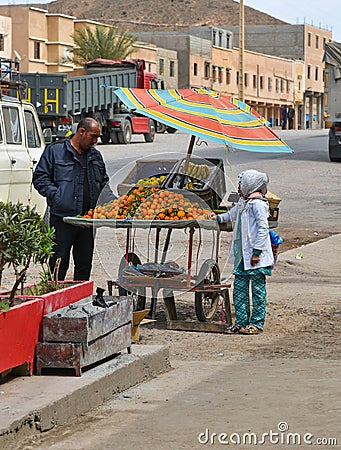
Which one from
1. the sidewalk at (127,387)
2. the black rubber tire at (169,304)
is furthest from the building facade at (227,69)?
the sidewalk at (127,387)

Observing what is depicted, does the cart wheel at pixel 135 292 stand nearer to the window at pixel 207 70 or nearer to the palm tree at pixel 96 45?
the palm tree at pixel 96 45

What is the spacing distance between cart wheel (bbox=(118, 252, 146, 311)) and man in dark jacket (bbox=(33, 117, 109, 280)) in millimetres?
675

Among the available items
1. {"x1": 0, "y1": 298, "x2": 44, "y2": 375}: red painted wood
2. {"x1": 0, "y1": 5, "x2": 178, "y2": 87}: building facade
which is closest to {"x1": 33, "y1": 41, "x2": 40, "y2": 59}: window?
{"x1": 0, "y1": 5, "x2": 178, "y2": 87}: building facade

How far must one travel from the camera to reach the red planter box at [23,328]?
6.22 m

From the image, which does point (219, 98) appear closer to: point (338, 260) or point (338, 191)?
point (338, 260)

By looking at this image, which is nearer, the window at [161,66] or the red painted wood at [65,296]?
the red painted wood at [65,296]

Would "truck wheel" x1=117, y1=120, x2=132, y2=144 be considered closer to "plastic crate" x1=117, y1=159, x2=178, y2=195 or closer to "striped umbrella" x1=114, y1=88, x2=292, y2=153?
"striped umbrella" x1=114, y1=88, x2=292, y2=153

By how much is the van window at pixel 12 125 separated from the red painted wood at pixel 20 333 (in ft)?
24.1

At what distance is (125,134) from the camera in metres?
38.2

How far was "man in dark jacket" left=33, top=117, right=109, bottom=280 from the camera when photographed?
8711 millimetres

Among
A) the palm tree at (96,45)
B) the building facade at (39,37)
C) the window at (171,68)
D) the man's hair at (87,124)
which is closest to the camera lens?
the man's hair at (87,124)

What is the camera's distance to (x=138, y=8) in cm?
16350

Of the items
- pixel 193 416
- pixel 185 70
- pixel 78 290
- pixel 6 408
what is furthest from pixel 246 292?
pixel 185 70

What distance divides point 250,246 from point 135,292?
1185 millimetres
